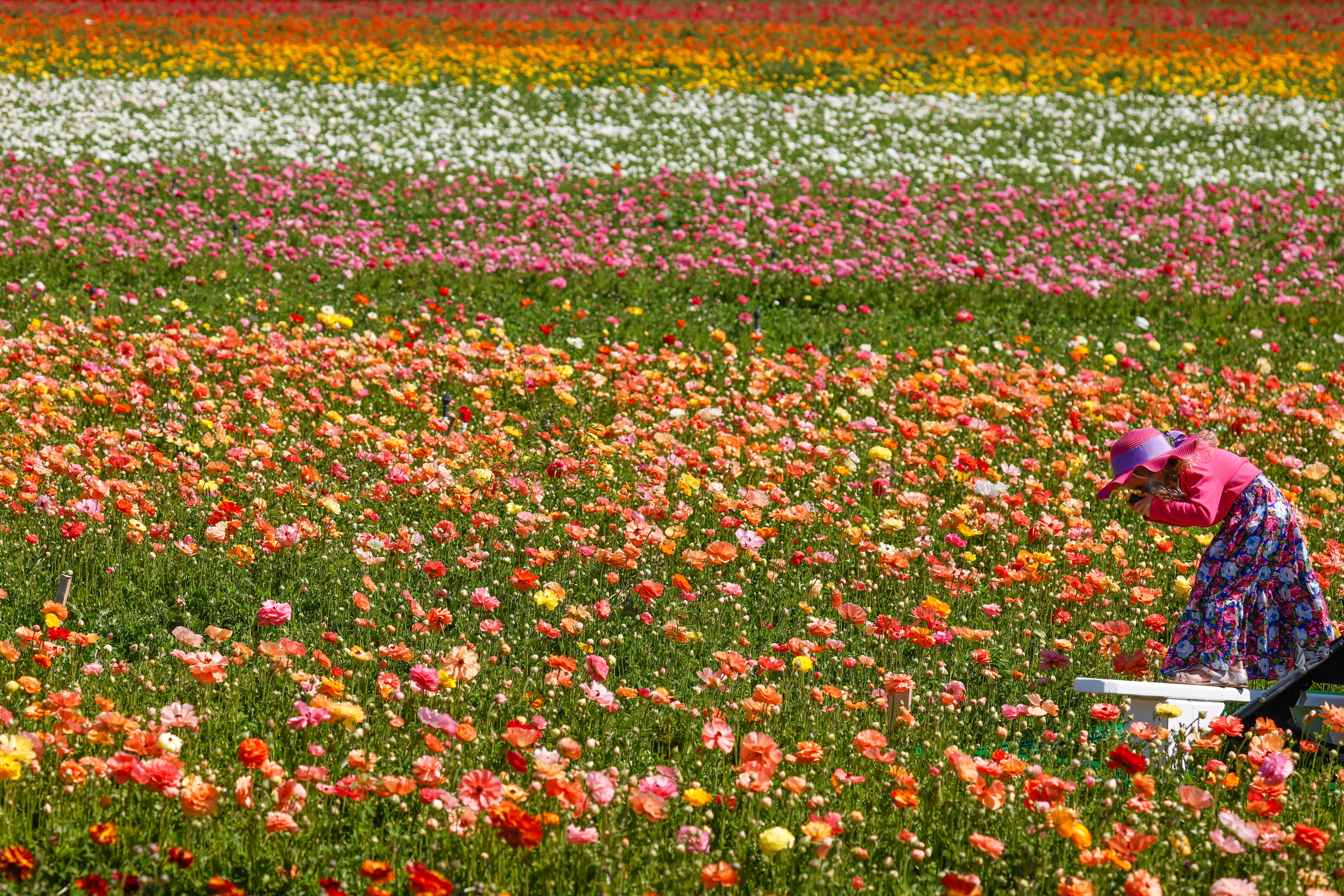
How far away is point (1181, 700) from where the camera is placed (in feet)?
14.1

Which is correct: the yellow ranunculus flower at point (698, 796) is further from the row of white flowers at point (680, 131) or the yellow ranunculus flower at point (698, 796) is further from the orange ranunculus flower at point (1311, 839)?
the row of white flowers at point (680, 131)

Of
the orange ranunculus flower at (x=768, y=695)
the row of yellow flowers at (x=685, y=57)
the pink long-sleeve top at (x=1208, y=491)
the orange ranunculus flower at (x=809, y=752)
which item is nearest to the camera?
the orange ranunculus flower at (x=809, y=752)

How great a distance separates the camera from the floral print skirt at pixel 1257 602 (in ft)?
15.2

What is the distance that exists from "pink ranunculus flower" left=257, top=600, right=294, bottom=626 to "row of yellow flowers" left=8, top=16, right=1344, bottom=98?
18.3 m

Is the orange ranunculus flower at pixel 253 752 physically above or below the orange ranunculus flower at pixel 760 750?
above

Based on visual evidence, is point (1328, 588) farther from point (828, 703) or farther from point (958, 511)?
point (828, 703)

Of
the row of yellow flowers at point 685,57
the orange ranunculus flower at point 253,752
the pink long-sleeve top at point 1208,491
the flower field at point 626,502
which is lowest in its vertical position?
the flower field at point 626,502

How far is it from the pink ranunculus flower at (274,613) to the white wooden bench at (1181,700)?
8.28ft

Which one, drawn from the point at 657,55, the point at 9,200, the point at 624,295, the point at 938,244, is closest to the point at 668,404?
the point at 624,295

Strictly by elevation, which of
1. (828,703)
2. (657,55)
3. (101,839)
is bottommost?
(828,703)

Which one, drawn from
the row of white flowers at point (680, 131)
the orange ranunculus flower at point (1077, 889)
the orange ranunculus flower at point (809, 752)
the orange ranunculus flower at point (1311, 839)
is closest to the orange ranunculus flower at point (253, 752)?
the orange ranunculus flower at point (809, 752)

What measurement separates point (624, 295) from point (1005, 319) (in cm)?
331

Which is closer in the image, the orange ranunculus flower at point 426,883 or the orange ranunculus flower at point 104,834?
the orange ranunculus flower at point 426,883

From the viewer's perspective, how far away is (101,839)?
9.28 feet
